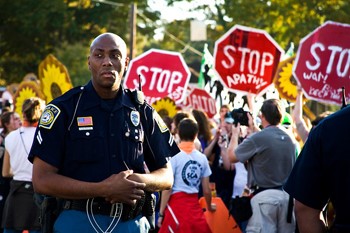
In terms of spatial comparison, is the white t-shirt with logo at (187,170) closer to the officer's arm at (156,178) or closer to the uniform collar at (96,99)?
the officer's arm at (156,178)

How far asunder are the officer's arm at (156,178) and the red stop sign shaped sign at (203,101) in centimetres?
1391

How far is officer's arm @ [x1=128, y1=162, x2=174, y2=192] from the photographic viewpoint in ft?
17.1

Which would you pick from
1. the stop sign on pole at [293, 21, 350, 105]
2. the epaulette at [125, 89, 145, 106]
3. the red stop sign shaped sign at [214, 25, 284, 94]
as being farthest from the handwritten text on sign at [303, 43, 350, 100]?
the epaulette at [125, 89, 145, 106]

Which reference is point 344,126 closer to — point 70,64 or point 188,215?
point 188,215

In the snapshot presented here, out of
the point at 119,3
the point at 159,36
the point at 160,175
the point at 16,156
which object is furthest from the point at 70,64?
the point at 160,175

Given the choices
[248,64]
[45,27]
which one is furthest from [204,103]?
[45,27]

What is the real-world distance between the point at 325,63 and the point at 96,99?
6241 mm

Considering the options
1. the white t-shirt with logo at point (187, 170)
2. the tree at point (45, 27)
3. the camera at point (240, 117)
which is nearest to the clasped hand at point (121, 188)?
the white t-shirt with logo at point (187, 170)

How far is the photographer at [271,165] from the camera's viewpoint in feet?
30.8

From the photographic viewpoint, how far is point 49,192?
516 centimetres

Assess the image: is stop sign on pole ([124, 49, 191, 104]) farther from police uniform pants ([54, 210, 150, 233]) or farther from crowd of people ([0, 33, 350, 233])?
police uniform pants ([54, 210, 150, 233])

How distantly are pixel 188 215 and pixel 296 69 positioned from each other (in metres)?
2.52

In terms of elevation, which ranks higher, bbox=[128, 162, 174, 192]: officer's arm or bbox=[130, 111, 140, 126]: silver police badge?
bbox=[130, 111, 140, 126]: silver police badge

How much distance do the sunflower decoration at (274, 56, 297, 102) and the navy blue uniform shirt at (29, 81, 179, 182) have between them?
333 inches
